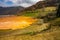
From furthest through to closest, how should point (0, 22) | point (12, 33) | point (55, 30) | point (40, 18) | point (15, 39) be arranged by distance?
point (40, 18)
point (0, 22)
point (55, 30)
point (12, 33)
point (15, 39)

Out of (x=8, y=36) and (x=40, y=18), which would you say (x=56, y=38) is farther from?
(x=40, y=18)

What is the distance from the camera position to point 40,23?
31.4 ft

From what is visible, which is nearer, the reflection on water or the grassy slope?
the grassy slope

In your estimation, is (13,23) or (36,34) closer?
(36,34)

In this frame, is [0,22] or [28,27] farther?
[0,22]

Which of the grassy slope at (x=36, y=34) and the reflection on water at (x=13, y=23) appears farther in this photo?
the reflection on water at (x=13, y=23)

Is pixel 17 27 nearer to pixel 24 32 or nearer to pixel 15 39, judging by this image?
pixel 24 32

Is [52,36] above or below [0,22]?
below

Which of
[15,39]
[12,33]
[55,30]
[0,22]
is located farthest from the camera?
[0,22]

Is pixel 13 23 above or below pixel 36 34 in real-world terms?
above

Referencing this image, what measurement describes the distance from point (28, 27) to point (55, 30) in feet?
4.77

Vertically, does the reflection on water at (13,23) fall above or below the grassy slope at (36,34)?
above

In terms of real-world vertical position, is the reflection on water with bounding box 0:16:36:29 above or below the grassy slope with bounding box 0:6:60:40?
above

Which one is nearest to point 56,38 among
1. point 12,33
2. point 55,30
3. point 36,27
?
point 55,30
